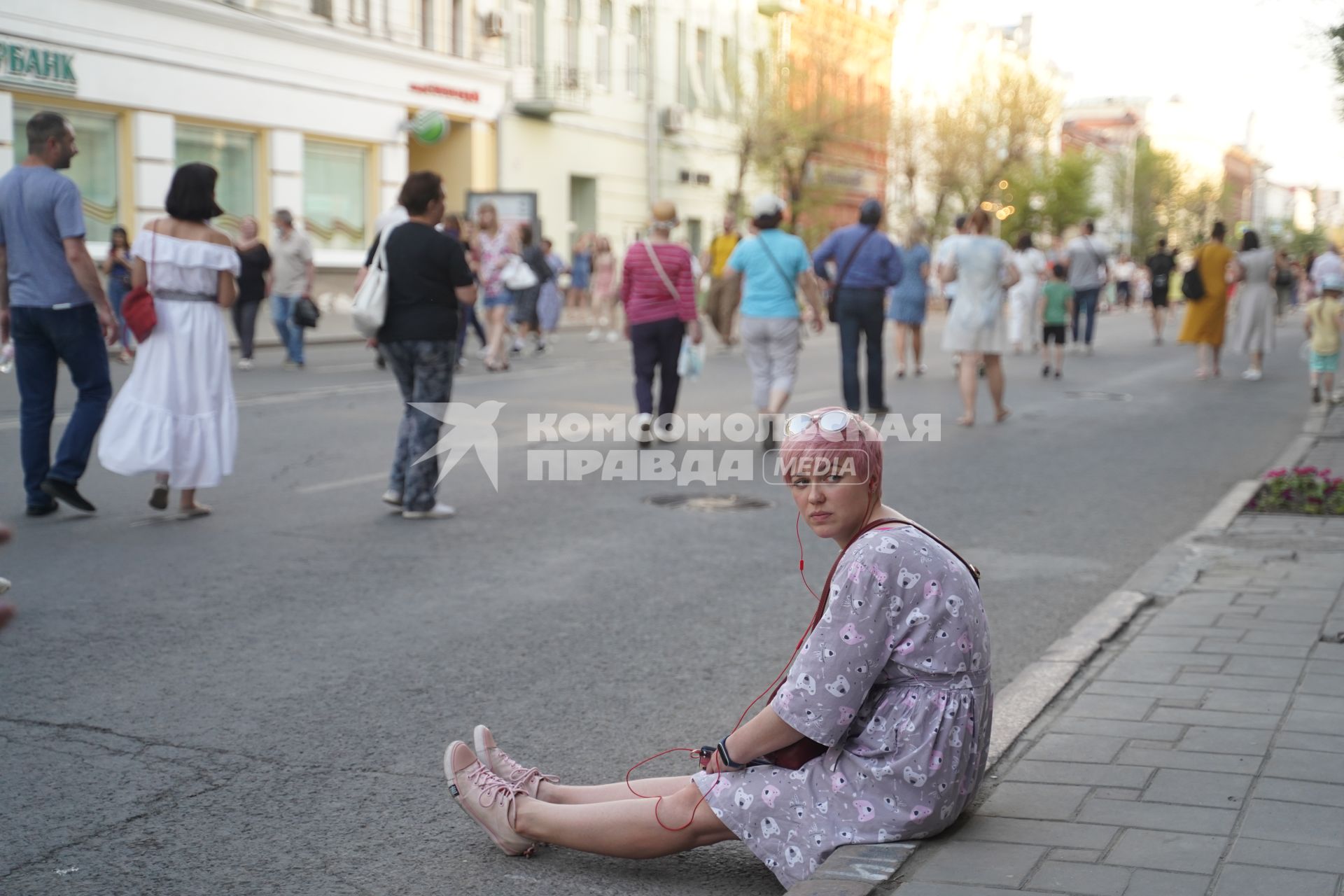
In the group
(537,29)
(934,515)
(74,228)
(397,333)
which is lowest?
(934,515)

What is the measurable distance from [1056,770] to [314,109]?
27554mm

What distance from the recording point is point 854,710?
333cm

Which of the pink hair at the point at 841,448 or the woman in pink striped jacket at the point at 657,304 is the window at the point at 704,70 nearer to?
the woman in pink striped jacket at the point at 657,304

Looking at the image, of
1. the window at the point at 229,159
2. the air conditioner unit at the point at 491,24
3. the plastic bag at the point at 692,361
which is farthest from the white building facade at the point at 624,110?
the plastic bag at the point at 692,361

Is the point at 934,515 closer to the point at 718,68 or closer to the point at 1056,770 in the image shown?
the point at 1056,770

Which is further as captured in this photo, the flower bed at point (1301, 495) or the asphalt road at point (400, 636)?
the flower bed at point (1301, 495)

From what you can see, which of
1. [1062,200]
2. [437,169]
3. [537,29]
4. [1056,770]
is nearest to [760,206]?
[1056,770]

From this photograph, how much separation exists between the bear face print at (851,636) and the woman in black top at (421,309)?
5351 mm

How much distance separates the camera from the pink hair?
11.2 ft

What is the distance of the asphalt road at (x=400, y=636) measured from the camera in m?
3.76

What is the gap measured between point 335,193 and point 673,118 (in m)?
13.6

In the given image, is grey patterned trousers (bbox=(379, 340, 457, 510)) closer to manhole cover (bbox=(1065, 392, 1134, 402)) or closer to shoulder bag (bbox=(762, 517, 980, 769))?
shoulder bag (bbox=(762, 517, 980, 769))

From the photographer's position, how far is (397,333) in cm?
845

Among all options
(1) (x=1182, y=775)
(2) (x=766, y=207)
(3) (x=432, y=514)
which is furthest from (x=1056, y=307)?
(1) (x=1182, y=775)
